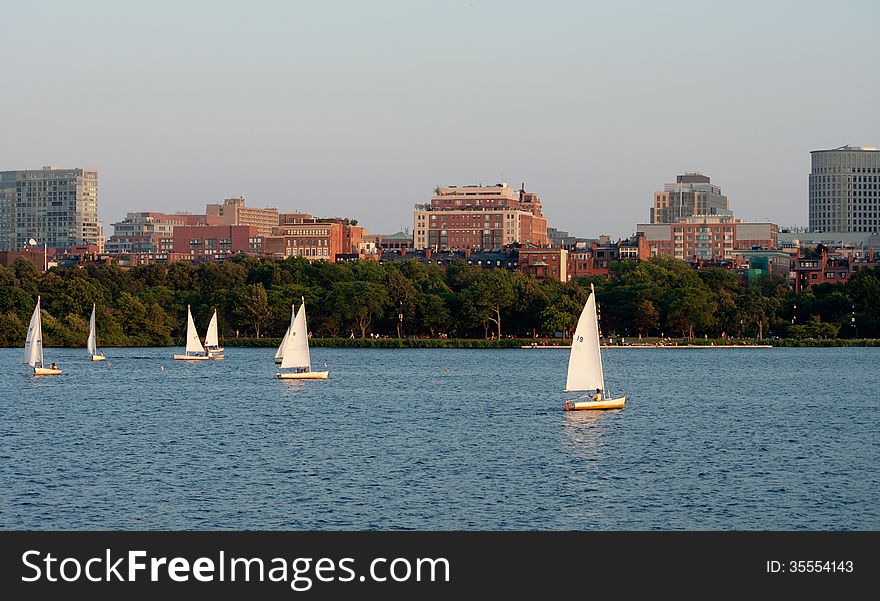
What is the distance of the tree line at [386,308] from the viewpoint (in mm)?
173625

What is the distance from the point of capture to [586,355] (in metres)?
76.7

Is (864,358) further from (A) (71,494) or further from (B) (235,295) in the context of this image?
(A) (71,494)

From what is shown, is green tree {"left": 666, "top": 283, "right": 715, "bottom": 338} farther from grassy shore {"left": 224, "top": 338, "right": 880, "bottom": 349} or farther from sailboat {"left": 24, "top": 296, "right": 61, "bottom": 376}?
sailboat {"left": 24, "top": 296, "right": 61, "bottom": 376}

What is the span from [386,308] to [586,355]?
111 metres

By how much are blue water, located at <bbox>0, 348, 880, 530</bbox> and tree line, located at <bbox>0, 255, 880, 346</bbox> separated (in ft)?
191

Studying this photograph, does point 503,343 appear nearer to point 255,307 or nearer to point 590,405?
point 255,307

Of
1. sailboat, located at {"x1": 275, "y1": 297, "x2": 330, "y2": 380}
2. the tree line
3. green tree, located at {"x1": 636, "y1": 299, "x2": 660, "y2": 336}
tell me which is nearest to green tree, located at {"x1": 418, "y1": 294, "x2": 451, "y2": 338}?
the tree line

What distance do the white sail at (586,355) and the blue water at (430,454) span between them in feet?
6.58

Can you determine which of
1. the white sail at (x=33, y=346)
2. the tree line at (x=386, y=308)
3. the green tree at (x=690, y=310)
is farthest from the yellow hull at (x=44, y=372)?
the green tree at (x=690, y=310)

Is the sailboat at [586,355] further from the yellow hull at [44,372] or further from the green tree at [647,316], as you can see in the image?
the green tree at [647,316]

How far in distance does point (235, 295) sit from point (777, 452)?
125748 millimetres
